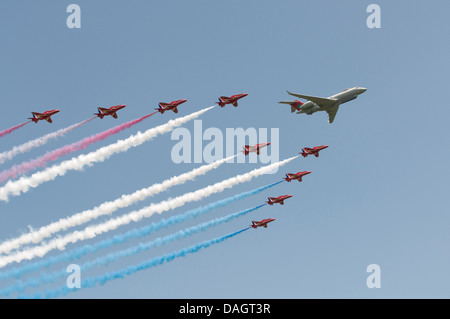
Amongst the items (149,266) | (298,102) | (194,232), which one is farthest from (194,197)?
(298,102)

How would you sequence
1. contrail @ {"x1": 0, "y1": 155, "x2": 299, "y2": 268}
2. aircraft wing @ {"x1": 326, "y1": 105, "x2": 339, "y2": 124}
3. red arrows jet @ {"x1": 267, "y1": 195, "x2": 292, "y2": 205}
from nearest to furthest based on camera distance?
contrail @ {"x1": 0, "y1": 155, "x2": 299, "y2": 268}, aircraft wing @ {"x1": 326, "y1": 105, "x2": 339, "y2": 124}, red arrows jet @ {"x1": 267, "y1": 195, "x2": 292, "y2": 205}

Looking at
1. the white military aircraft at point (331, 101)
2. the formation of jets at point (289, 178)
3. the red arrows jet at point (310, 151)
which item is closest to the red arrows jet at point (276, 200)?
the formation of jets at point (289, 178)

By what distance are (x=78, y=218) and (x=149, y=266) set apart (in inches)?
586

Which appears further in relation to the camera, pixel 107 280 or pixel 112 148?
pixel 112 148

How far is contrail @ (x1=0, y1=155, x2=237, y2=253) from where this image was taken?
121750mm

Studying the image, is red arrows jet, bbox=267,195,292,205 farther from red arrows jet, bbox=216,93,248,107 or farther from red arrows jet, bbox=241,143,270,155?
red arrows jet, bbox=216,93,248,107

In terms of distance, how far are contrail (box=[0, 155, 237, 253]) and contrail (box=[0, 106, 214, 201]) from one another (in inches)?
295

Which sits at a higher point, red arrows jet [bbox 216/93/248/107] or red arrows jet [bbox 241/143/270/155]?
red arrows jet [bbox 216/93/248/107]

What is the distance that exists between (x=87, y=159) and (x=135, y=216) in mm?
13287

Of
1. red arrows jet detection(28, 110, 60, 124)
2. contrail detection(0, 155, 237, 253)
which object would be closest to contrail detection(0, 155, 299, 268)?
contrail detection(0, 155, 237, 253)

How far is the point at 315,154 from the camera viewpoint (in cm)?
14712

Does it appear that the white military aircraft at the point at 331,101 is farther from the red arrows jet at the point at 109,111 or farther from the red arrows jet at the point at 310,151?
the red arrows jet at the point at 109,111
